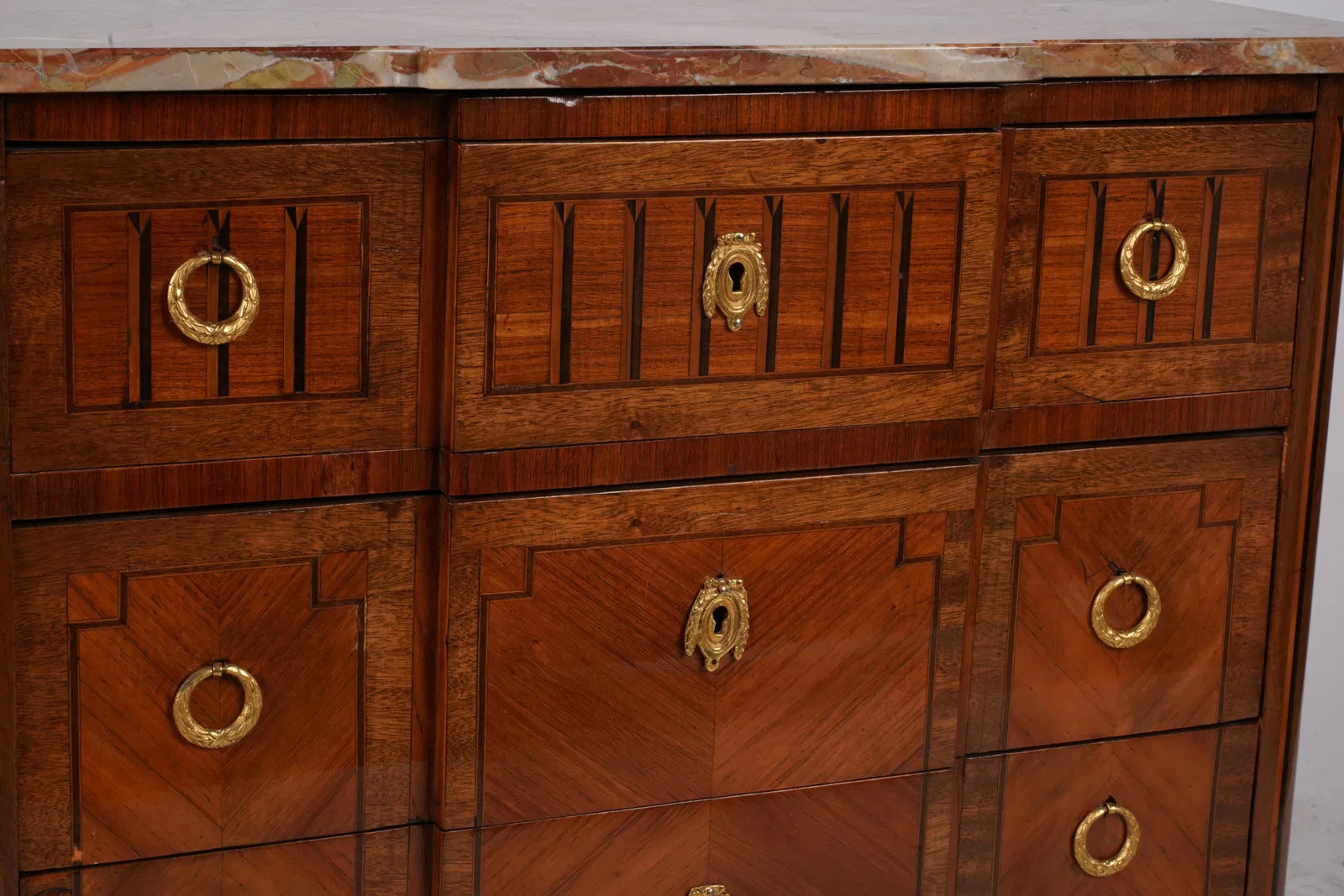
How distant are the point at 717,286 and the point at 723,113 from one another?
0.41 feet

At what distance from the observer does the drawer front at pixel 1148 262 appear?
5.12ft

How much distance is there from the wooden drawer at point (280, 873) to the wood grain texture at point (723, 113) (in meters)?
0.53

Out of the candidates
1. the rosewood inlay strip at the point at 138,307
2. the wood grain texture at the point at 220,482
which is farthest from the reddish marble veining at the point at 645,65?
the wood grain texture at the point at 220,482

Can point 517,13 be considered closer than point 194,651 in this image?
No

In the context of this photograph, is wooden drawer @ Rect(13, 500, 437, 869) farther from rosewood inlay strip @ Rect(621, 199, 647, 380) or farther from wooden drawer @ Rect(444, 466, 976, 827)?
rosewood inlay strip @ Rect(621, 199, 647, 380)

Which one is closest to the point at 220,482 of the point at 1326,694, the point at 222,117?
the point at 222,117

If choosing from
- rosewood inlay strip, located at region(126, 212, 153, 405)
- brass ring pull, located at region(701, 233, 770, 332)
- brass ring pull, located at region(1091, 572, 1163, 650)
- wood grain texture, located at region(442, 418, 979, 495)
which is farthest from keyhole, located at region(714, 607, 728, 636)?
rosewood inlay strip, located at region(126, 212, 153, 405)

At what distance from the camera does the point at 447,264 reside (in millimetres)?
1393

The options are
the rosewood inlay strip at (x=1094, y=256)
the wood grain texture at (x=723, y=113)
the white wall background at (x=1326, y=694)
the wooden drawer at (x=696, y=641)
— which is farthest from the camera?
the white wall background at (x=1326, y=694)

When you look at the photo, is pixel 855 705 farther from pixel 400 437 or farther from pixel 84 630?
pixel 84 630

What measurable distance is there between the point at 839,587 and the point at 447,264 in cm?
41

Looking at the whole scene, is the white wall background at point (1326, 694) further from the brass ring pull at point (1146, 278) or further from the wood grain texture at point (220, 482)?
the wood grain texture at point (220, 482)

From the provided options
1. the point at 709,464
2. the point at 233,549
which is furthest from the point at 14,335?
the point at 709,464

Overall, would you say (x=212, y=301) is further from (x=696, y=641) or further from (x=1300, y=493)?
(x=1300, y=493)
